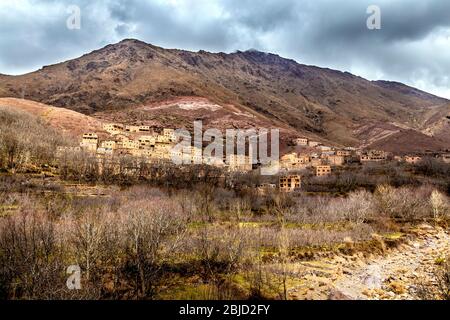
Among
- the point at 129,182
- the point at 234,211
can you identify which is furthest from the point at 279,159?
the point at 234,211

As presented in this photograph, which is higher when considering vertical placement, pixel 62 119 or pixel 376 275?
A: pixel 62 119

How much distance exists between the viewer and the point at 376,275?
30.1m

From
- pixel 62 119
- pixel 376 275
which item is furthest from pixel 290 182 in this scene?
pixel 62 119

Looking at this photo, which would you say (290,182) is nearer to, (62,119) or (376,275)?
(376,275)

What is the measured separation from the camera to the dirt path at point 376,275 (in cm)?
2306

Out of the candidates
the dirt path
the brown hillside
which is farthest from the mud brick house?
the brown hillside

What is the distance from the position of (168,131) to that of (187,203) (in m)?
101

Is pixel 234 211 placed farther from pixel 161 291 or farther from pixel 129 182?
pixel 161 291

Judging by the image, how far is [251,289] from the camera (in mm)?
19031

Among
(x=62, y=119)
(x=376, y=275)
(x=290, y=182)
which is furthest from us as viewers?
(x=62, y=119)

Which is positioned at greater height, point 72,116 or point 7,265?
point 72,116

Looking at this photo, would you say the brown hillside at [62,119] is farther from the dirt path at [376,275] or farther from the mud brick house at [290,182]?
the dirt path at [376,275]

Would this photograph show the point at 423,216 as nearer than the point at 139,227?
No

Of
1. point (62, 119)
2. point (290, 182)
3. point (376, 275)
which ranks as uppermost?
point (62, 119)
